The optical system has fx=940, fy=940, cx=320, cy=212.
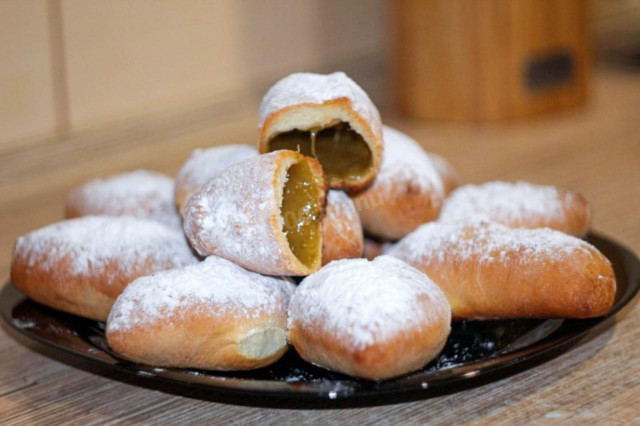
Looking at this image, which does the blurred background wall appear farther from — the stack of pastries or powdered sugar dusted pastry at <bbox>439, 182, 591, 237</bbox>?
powdered sugar dusted pastry at <bbox>439, 182, 591, 237</bbox>

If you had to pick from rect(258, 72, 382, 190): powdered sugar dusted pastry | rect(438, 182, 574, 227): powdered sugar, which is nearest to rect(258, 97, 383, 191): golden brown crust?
rect(258, 72, 382, 190): powdered sugar dusted pastry

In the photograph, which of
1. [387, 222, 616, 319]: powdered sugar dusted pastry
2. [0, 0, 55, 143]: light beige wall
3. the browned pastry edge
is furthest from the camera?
[0, 0, 55, 143]: light beige wall

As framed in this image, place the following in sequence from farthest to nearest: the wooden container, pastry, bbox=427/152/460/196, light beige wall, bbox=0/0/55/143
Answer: the wooden container
light beige wall, bbox=0/0/55/143
pastry, bbox=427/152/460/196

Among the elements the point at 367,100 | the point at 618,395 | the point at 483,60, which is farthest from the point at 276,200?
the point at 483,60

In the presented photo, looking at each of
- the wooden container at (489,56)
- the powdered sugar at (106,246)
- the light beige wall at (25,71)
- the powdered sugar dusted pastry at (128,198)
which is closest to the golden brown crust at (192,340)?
the powdered sugar at (106,246)

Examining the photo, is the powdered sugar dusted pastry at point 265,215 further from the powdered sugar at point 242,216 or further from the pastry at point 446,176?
the pastry at point 446,176

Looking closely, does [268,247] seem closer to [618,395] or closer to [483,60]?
[618,395]
